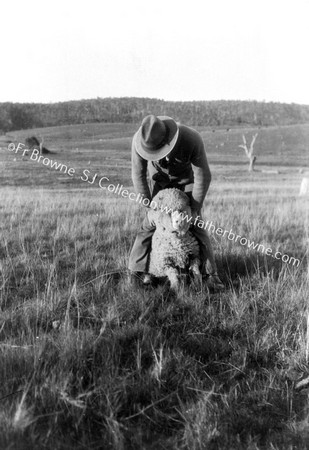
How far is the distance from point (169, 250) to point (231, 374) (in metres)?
1.48

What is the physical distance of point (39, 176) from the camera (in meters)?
10.8

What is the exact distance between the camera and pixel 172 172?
4.06 m

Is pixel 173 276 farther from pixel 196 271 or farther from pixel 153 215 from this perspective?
pixel 153 215

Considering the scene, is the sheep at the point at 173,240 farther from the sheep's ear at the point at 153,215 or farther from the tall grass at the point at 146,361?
the tall grass at the point at 146,361

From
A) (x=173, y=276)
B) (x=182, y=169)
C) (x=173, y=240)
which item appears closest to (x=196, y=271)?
(x=173, y=276)

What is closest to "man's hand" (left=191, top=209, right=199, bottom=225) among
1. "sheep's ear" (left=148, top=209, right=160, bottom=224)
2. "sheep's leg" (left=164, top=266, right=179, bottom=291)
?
"sheep's ear" (left=148, top=209, right=160, bottom=224)

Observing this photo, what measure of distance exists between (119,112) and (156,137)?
20001 millimetres

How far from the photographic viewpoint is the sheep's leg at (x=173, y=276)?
3.65 meters

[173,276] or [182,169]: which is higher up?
[182,169]

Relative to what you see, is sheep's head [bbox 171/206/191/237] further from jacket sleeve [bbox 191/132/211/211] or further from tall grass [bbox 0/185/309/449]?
tall grass [bbox 0/185/309/449]

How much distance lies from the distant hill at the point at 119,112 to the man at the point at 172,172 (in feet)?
15.2

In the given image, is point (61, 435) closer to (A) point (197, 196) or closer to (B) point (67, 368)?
(B) point (67, 368)

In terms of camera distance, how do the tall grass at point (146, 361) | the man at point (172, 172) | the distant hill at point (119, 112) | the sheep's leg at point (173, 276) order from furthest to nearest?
the distant hill at point (119, 112), the sheep's leg at point (173, 276), the man at point (172, 172), the tall grass at point (146, 361)

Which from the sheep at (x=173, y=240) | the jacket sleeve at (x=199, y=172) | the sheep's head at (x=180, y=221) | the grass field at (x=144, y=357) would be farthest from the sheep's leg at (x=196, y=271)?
the jacket sleeve at (x=199, y=172)
